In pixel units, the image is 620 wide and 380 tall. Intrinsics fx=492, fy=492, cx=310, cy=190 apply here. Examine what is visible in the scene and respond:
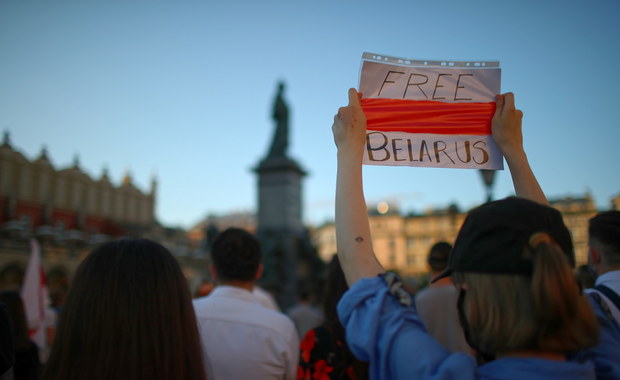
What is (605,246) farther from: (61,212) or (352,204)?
(61,212)

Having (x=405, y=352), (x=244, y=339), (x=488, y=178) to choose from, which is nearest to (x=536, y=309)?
(x=405, y=352)

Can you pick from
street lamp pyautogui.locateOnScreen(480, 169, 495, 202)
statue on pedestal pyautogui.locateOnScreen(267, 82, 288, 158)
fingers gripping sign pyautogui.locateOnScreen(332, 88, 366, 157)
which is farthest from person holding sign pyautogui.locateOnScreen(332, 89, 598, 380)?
statue on pedestal pyautogui.locateOnScreen(267, 82, 288, 158)

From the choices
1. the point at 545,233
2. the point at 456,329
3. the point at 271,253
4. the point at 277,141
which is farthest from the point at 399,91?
the point at 277,141

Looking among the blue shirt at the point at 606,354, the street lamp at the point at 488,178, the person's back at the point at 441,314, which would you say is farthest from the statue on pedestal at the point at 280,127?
the blue shirt at the point at 606,354

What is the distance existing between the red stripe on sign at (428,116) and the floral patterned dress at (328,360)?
4.31 feet

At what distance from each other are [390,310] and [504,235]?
1.24 feet

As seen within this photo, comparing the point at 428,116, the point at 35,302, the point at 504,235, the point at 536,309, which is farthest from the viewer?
the point at 35,302

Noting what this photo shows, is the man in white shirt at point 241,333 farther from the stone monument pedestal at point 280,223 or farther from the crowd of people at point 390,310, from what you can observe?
the stone monument pedestal at point 280,223

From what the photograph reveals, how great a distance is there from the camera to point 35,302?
635 centimetres

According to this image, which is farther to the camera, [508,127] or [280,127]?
[280,127]

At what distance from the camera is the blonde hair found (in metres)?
1.22

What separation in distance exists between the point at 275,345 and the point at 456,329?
1726 millimetres

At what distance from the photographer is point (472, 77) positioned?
2.17 meters

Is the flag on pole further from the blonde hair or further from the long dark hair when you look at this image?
the blonde hair
